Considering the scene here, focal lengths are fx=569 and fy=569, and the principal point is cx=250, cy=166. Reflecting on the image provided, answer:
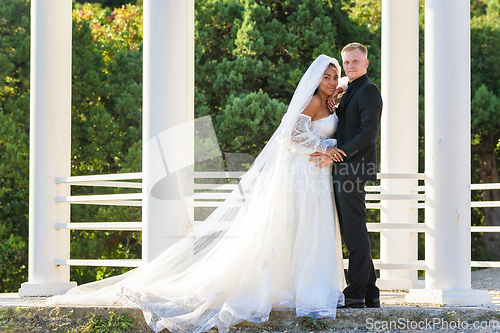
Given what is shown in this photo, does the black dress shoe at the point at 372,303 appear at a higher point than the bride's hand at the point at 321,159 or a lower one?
lower

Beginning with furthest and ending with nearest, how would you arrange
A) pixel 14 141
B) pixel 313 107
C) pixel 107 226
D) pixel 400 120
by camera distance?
pixel 14 141, pixel 400 120, pixel 107 226, pixel 313 107

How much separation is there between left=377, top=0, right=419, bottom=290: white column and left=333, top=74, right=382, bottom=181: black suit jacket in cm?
244

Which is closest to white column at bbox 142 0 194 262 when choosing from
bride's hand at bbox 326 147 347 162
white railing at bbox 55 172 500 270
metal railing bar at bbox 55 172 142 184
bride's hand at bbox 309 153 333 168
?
white railing at bbox 55 172 500 270

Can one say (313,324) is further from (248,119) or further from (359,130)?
(248,119)

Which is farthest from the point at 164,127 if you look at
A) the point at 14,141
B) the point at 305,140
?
the point at 14,141

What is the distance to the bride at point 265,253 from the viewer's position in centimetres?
487

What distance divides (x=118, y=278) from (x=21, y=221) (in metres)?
9.01

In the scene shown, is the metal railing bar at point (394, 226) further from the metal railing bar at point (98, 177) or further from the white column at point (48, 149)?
the white column at point (48, 149)

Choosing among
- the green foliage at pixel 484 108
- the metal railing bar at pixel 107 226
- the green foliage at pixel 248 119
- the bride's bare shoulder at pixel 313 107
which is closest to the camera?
the bride's bare shoulder at pixel 313 107

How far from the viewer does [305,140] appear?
208 inches

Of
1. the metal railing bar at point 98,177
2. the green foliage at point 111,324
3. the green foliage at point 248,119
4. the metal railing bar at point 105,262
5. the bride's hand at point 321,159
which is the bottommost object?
the green foliage at point 111,324

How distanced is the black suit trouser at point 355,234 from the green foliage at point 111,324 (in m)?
1.97

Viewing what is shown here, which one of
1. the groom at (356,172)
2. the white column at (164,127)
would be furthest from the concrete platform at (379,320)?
the white column at (164,127)

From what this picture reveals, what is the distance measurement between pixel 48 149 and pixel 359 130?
12.5ft
